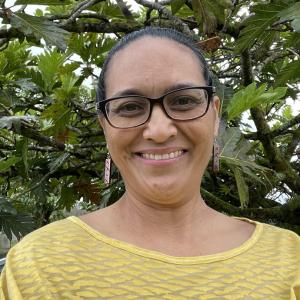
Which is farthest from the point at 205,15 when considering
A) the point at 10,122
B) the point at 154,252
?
the point at 154,252

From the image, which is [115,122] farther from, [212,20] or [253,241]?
[212,20]

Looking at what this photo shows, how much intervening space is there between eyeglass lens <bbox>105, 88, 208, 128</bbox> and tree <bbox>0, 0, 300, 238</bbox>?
23.3 inches

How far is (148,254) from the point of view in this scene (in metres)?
1.27

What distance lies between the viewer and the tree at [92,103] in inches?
78.5

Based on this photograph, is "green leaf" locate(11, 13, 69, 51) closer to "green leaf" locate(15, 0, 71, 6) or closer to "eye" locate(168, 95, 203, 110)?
"green leaf" locate(15, 0, 71, 6)

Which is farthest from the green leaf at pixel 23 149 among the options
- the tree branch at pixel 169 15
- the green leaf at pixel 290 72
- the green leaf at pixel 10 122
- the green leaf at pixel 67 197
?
the green leaf at pixel 290 72

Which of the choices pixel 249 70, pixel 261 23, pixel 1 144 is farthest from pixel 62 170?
pixel 261 23

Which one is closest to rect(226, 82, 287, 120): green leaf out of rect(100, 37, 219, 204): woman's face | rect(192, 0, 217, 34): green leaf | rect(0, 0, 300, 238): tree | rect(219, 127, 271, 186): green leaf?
rect(0, 0, 300, 238): tree

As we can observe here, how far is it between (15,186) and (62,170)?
419 millimetres

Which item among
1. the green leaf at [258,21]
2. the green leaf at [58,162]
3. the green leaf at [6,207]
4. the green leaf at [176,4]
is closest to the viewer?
the green leaf at [258,21]

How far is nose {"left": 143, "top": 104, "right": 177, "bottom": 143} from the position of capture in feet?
4.13

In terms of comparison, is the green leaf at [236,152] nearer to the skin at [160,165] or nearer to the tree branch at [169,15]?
the tree branch at [169,15]

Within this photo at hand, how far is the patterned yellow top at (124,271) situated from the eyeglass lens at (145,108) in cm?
27

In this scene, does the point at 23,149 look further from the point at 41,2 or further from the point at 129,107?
the point at 129,107
